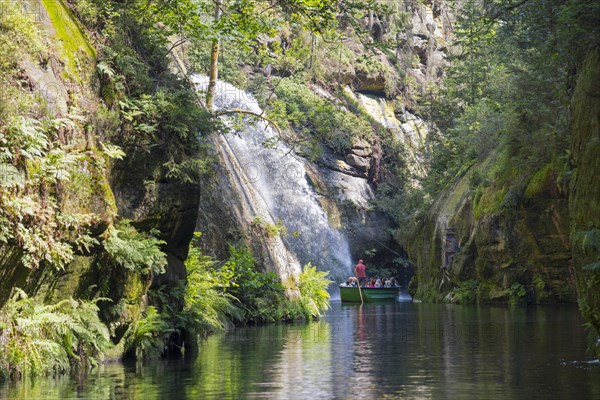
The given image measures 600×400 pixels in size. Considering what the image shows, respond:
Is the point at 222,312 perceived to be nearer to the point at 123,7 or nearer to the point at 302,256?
the point at 123,7

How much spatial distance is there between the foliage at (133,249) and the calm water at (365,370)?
1658 mm

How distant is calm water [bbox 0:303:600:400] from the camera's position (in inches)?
379

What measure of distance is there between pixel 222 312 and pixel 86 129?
7.94m

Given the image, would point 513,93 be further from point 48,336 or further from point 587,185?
point 48,336

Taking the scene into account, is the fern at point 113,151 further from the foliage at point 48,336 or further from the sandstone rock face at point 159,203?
the foliage at point 48,336

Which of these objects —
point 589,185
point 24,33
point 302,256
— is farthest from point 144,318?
point 302,256

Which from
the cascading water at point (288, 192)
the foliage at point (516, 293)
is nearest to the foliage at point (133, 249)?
the foliage at point (516, 293)

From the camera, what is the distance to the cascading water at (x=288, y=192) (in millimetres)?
38875

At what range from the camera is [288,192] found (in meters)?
43.4

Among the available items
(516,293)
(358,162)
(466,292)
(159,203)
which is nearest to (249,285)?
(159,203)

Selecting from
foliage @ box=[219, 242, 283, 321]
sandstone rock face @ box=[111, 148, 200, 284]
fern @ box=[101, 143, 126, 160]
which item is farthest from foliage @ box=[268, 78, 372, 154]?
fern @ box=[101, 143, 126, 160]

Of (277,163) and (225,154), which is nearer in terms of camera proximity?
(225,154)

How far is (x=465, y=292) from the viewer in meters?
37.1

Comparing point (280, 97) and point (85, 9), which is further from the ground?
point (280, 97)
